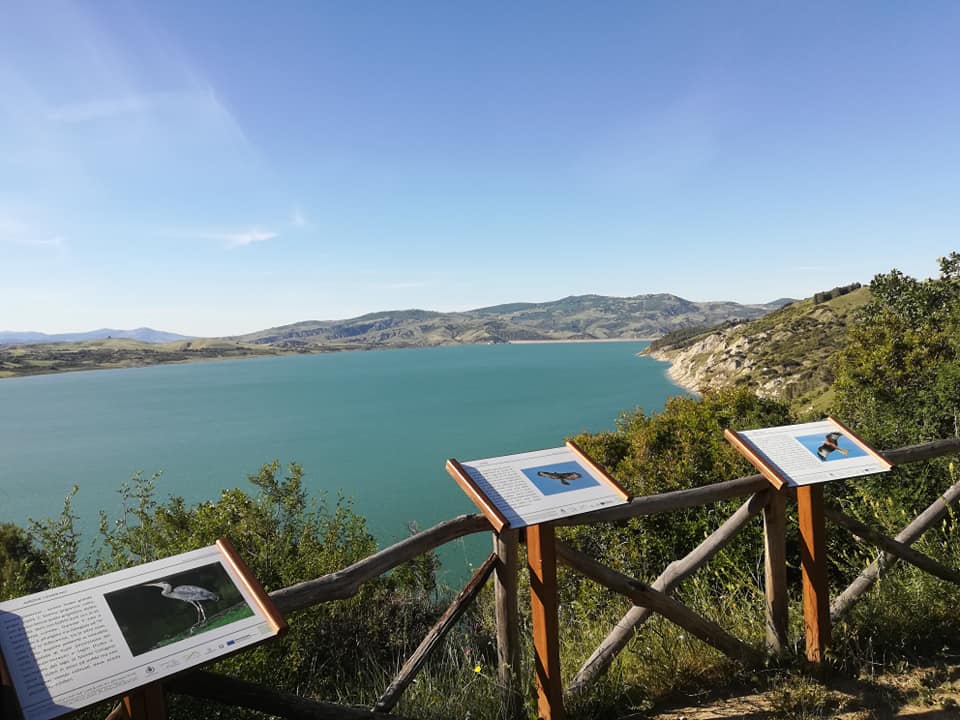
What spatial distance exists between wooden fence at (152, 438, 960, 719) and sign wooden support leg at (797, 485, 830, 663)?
0.44ft

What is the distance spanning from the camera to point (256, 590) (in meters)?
2.30

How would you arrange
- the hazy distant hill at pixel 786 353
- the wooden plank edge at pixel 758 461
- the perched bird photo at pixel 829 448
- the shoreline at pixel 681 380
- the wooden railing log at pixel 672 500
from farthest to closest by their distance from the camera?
1. the shoreline at pixel 681 380
2. the hazy distant hill at pixel 786 353
3. the perched bird photo at pixel 829 448
4. the wooden plank edge at pixel 758 461
5. the wooden railing log at pixel 672 500

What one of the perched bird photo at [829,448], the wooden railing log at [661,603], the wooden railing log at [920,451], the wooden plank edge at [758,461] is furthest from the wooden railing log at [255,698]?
the wooden railing log at [920,451]

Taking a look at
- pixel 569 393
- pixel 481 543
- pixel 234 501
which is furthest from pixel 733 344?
pixel 234 501

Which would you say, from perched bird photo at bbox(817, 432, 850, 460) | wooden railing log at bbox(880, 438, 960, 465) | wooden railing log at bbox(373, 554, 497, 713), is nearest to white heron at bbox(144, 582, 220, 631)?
wooden railing log at bbox(373, 554, 497, 713)

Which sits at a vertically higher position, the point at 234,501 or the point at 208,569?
the point at 208,569

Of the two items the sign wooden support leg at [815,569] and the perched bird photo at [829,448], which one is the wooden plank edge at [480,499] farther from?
the perched bird photo at [829,448]

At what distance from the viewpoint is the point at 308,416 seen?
6456 cm

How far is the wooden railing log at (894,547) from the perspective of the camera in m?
4.00

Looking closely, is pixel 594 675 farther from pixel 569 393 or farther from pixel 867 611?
pixel 569 393

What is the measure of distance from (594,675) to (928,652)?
2.54 meters

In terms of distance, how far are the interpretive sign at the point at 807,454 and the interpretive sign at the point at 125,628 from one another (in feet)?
9.85

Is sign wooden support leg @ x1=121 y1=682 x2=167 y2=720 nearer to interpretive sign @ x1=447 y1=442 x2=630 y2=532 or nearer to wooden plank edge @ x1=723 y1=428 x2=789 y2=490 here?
interpretive sign @ x1=447 y1=442 x2=630 y2=532

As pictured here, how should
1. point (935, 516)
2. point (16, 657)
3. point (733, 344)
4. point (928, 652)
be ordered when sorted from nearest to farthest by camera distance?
point (16, 657)
point (928, 652)
point (935, 516)
point (733, 344)
